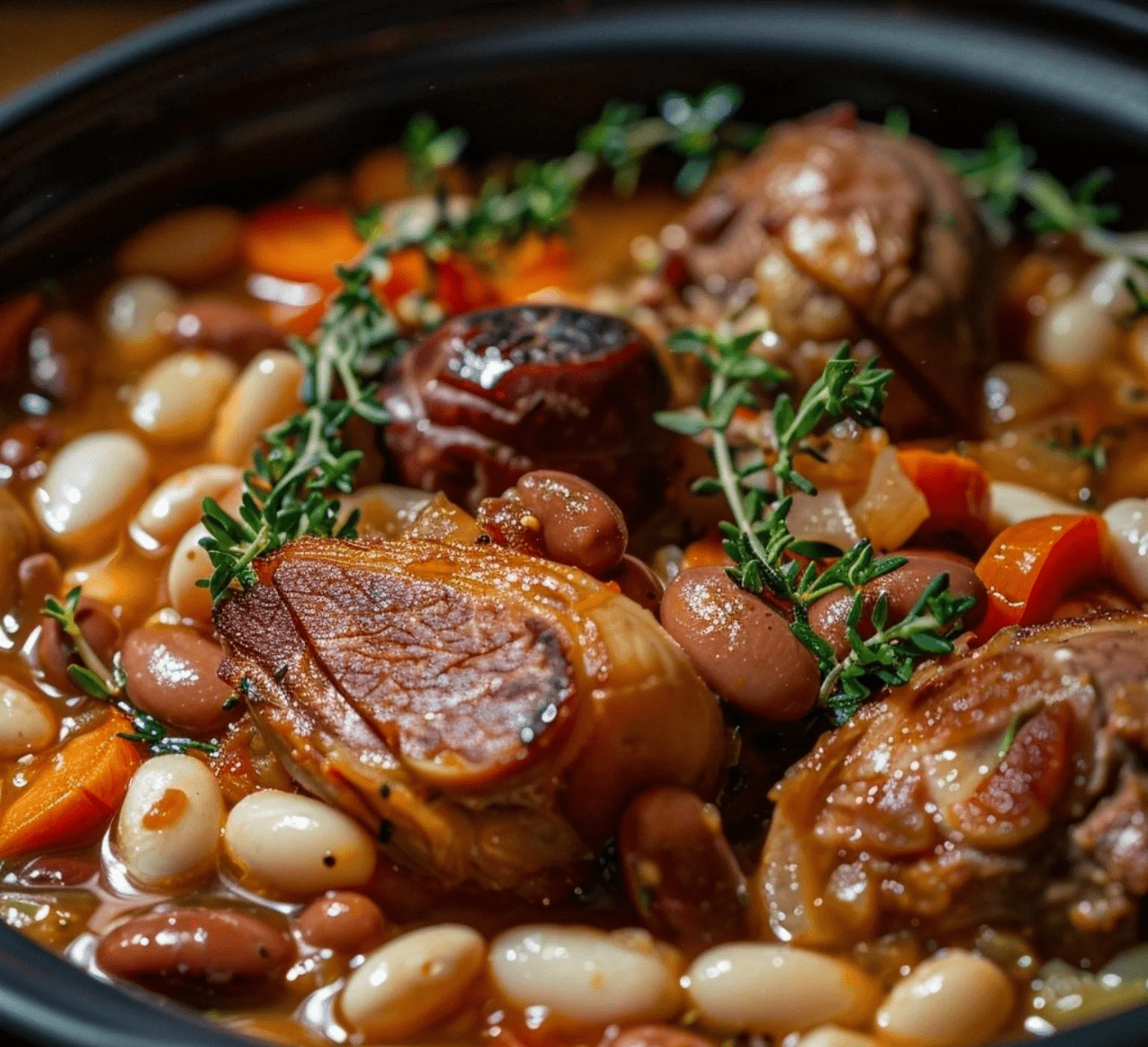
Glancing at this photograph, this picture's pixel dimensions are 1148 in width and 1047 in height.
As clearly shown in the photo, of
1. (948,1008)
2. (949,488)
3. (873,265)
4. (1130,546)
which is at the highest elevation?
(873,265)

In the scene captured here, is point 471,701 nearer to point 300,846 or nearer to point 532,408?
point 300,846

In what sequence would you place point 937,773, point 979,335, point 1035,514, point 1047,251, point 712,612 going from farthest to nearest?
point 1047,251 → point 979,335 → point 1035,514 → point 712,612 → point 937,773

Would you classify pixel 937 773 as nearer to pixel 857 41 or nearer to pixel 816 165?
pixel 816 165

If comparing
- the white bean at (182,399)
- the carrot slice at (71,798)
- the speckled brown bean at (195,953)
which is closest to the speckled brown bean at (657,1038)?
the speckled brown bean at (195,953)

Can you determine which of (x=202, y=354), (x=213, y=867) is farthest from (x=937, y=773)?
(x=202, y=354)

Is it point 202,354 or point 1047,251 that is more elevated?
point 202,354

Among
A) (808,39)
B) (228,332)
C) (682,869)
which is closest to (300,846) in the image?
(682,869)
